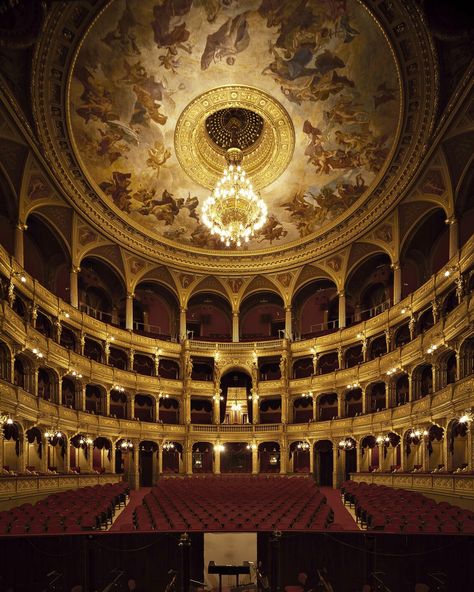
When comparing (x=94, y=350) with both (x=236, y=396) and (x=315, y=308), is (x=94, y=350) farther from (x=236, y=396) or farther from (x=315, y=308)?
(x=315, y=308)

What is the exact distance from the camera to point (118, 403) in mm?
31672

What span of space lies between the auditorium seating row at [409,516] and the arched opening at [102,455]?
55.4 ft

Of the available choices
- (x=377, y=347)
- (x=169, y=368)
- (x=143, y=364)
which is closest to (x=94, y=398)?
(x=143, y=364)

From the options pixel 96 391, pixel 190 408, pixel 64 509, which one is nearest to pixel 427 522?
pixel 64 509

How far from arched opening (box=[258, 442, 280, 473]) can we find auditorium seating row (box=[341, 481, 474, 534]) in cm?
1792

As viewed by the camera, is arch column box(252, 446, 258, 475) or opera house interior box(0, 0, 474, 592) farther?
arch column box(252, 446, 258, 475)

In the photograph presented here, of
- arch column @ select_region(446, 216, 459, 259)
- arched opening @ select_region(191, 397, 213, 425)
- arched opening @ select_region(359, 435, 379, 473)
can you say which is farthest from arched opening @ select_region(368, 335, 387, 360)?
arched opening @ select_region(191, 397, 213, 425)

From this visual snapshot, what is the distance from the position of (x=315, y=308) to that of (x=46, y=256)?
1704cm

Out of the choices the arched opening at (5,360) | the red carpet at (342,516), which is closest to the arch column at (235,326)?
the red carpet at (342,516)

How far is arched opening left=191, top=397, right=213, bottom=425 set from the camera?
34.7 m

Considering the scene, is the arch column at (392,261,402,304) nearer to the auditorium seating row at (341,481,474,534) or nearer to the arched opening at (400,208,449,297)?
the arched opening at (400,208,449,297)

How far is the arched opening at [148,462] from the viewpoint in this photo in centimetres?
3145

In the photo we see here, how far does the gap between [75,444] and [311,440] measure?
1329cm

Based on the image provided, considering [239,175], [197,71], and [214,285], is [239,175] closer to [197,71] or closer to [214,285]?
[197,71]
